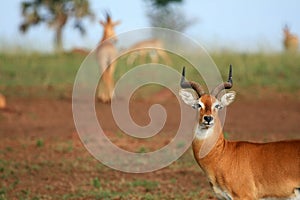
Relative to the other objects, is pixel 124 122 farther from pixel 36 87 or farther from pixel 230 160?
pixel 230 160

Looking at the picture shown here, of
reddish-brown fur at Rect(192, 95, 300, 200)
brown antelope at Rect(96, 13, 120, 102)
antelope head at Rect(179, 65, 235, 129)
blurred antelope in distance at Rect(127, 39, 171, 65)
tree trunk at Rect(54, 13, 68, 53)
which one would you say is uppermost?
tree trunk at Rect(54, 13, 68, 53)

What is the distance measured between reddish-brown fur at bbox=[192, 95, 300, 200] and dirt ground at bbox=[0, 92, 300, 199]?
1691 millimetres

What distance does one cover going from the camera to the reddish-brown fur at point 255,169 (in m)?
7.41

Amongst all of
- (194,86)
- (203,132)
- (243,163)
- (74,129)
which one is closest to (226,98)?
(194,86)

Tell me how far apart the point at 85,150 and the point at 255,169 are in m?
6.40

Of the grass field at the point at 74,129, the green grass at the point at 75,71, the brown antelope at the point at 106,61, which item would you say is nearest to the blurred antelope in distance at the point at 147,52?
the green grass at the point at 75,71

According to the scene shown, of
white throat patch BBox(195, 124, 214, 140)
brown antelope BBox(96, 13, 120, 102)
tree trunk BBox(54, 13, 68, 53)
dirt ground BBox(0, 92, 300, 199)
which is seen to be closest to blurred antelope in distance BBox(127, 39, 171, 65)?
dirt ground BBox(0, 92, 300, 199)

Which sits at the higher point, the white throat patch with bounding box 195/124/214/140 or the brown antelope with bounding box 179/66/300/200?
the white throat patch with bounding box 195/124/214/140

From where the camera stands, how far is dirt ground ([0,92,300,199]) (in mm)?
10188

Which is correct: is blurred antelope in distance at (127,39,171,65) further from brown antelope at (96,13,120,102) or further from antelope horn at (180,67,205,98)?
antelope horn at (180,67,205,98)

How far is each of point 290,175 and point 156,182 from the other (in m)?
3.57

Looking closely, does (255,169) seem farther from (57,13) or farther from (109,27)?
(57,13)

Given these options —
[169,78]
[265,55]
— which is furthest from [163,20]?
[169,78]

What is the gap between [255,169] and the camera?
24.8ft
